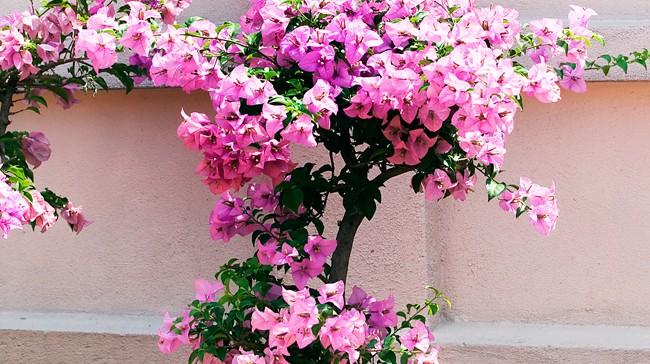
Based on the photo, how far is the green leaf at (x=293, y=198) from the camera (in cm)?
241

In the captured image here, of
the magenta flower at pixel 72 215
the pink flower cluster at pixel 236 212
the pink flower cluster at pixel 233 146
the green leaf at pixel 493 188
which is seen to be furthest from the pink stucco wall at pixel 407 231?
the pink flower cluster at pixel 233 146

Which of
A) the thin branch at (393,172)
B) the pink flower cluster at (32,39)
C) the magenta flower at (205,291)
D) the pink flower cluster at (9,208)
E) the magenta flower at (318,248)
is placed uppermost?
the pink flower cluster at (32,39)

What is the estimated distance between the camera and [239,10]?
3436 millimetres

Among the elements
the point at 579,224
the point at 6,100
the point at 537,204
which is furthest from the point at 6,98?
the point at 579,224

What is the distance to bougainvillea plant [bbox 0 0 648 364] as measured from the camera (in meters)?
2.15

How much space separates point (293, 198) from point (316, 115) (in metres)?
0.35

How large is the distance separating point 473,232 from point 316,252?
1092 millimetres

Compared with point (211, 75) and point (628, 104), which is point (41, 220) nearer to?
point (211, 75)

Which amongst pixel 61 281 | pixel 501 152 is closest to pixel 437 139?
pixel 501 152

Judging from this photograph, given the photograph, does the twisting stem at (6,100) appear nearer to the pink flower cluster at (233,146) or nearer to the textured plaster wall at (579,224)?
the pink flower cluster at (233,146)

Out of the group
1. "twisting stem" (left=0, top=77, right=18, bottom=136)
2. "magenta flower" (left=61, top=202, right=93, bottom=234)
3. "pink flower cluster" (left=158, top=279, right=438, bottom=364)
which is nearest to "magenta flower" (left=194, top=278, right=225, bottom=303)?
"pink flower cluster" (left=158, top=279, right=438, bottom=364)

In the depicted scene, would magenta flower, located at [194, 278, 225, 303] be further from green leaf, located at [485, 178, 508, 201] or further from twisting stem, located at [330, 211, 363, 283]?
green leaf, located at [485, 178, 508, 201]

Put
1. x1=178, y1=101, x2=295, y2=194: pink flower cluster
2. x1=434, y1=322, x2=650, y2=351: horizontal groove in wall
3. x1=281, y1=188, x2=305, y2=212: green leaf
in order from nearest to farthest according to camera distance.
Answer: x1=178, y1=101, x2=295, y2=194: pink flower cluster < x1=281, y1=188, x2=305, y2=212: green leaf < x1=434, y1=322, x2=650, y2=351: horizontal groove in wall

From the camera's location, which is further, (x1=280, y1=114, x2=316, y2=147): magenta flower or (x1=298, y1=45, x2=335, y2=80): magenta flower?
(x1=298, y1=45, x2=335, y2=80): magenta flower
